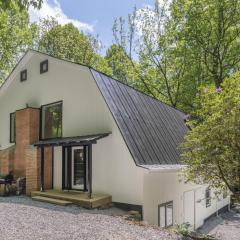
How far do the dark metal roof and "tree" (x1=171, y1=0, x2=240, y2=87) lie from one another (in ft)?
43.6

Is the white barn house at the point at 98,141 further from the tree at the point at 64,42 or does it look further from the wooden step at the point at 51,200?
the tree at the point at 64,42

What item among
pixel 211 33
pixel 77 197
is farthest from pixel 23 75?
pixel 211 33

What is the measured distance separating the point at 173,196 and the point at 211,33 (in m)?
18.4

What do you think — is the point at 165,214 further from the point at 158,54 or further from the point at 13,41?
the point at 13,41

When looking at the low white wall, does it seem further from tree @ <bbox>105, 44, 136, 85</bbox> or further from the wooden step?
tree @ <bbox>105, 44, 136, 85</bbox>

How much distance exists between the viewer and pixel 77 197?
12.4 metres

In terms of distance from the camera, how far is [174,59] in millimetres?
30781

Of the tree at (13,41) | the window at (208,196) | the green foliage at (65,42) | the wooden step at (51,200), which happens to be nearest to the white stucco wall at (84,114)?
the wooden step at (51,200)

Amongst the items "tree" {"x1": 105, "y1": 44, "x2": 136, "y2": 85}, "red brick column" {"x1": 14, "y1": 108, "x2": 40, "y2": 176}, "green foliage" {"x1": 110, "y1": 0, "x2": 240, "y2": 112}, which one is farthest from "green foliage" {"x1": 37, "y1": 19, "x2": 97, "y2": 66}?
"red brick column" {"x1": 14, "y1": 108, "x2": 40, "y2": 176}

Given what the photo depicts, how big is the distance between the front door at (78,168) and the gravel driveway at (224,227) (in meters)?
6.06

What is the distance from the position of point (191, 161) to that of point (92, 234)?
4.62 m

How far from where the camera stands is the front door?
45.8ft

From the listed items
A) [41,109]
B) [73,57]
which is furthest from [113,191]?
[73,57]

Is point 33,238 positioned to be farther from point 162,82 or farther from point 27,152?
point 162,82
